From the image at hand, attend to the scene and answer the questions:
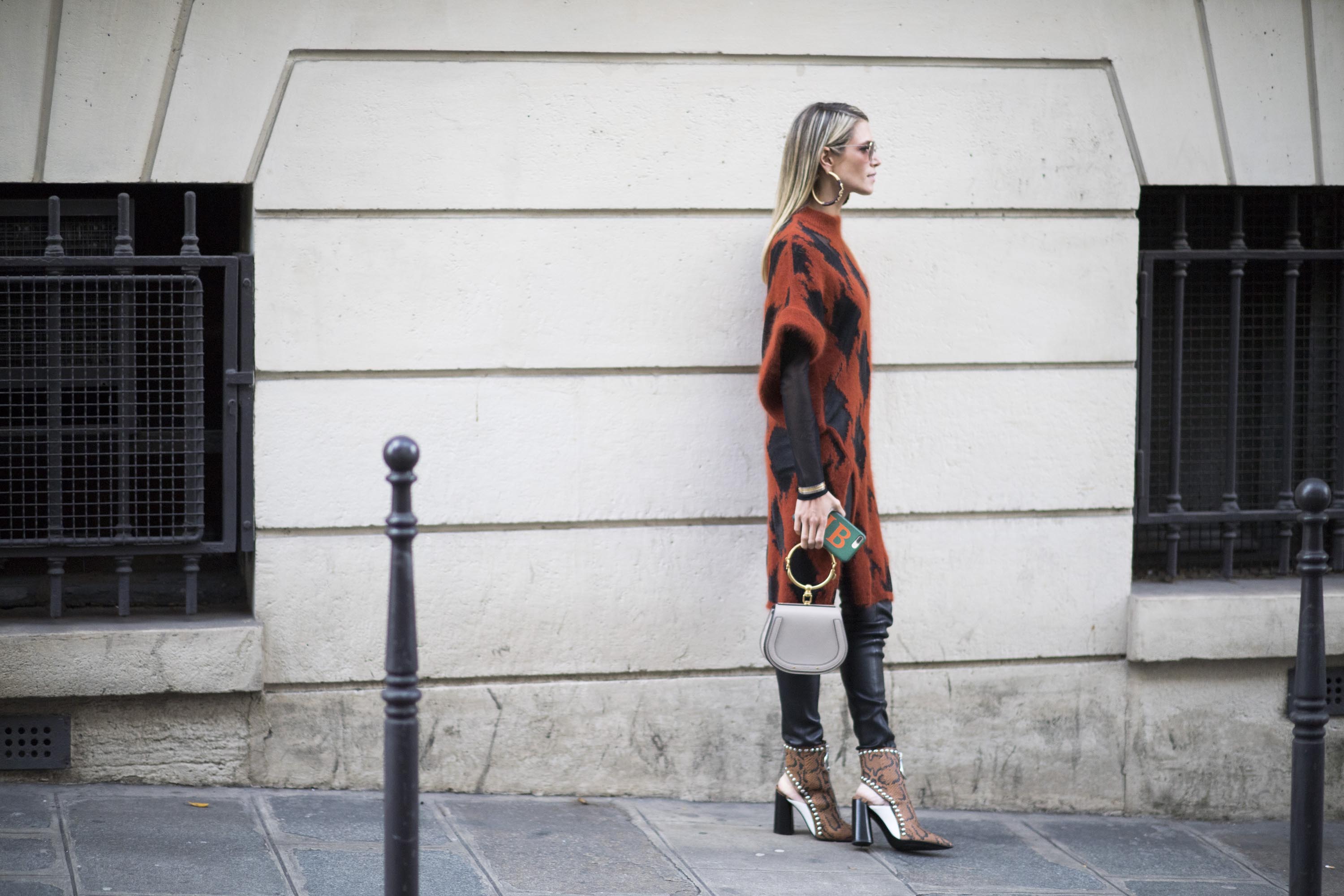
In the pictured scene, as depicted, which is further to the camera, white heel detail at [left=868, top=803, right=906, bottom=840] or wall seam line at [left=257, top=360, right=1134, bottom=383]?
wall seam line at [left=257, top=360, right=1134, bottom=383]

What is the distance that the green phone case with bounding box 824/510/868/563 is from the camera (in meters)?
3.71

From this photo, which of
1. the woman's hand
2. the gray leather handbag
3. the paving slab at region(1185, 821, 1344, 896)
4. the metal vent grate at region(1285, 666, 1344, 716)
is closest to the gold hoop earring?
the woman's hand

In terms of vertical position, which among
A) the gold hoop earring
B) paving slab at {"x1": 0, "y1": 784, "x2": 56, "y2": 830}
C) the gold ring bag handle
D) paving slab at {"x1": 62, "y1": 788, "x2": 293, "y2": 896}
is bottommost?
paving slab at {"x1": 62, "y1": 788, "x2": 293, "y2": 896}

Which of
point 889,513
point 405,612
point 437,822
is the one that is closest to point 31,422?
point 437,822

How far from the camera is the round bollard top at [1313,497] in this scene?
3203 mm

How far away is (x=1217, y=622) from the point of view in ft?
15.5

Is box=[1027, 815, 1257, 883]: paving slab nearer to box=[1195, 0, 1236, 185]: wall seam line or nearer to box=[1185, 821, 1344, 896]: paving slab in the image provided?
box=[1185, 821, 1344, 896]: paving slab

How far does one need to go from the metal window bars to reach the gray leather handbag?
171cm

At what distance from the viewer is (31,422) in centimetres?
446

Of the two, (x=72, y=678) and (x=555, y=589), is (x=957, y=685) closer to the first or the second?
(x=555, y=589)

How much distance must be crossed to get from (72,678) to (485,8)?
239cm

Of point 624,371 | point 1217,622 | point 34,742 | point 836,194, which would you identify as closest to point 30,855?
point 34,742

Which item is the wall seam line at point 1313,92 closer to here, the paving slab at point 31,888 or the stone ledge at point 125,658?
the stone ledge at point 125,658

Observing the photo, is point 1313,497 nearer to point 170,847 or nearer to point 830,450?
point 830,450
